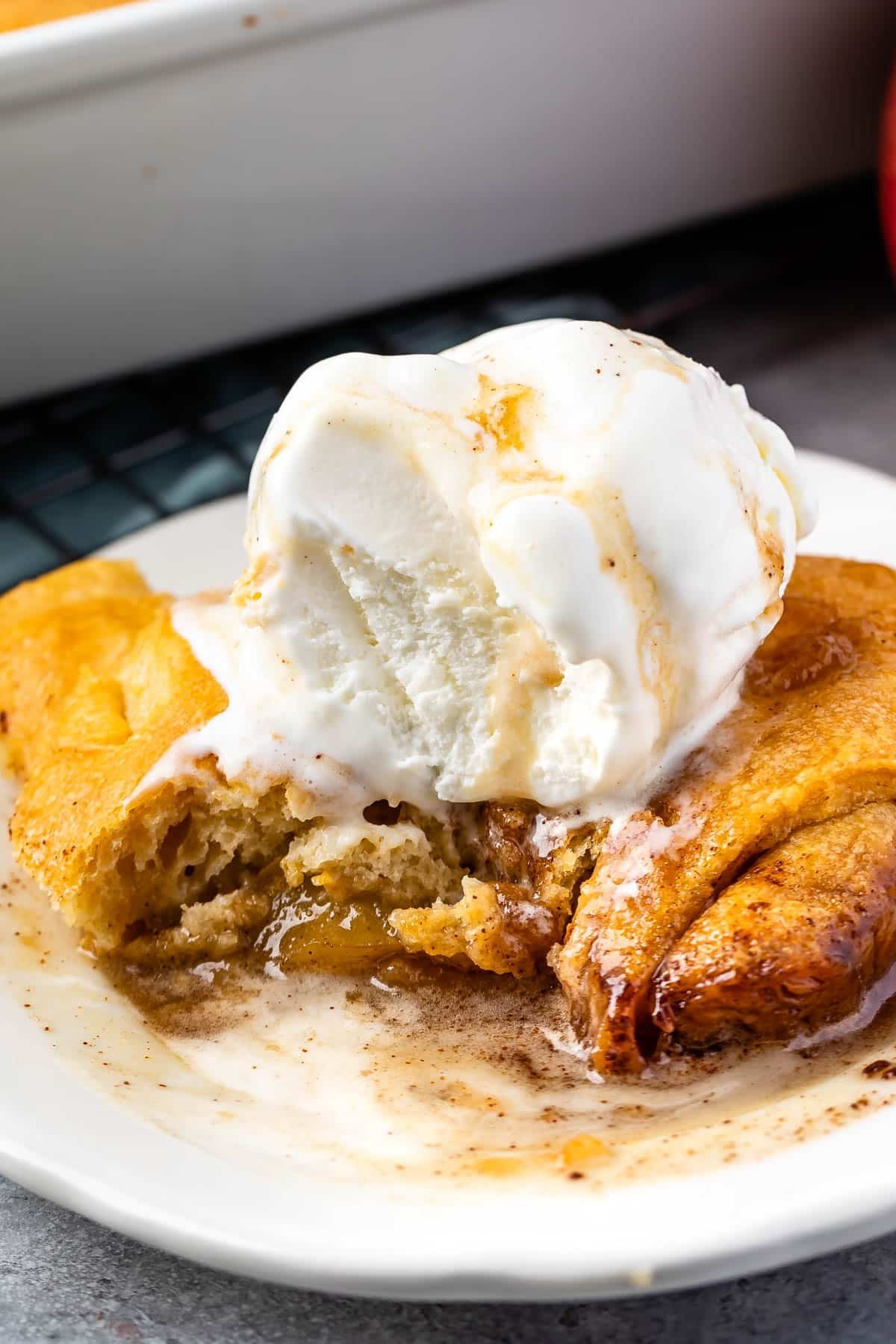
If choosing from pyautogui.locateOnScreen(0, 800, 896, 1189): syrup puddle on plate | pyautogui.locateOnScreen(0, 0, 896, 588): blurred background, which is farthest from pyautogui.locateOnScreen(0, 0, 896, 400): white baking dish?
→ pyautogui.locateOnScreen(0, 800, 896, 1189): syrup puddle on plate

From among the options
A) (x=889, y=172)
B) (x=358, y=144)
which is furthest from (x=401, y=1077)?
(x=889, y=172)

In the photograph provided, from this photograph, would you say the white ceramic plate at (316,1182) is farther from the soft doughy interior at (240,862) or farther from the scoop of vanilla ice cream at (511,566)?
the scoop of vanilla ice cream at (511,566)

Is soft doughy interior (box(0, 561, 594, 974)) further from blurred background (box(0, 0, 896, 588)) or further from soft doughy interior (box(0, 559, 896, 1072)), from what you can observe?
blurred background (box(0, 0, 896, 588))

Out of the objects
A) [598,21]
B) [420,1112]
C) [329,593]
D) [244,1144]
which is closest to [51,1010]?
[244,1144]

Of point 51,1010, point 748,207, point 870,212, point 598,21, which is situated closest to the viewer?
point 51,1010

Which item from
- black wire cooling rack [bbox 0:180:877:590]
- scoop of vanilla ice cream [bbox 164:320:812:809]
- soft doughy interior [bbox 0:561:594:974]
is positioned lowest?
black wire cooling rack [bbox 0:180:877:590]

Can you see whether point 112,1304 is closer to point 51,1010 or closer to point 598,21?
point 51,1010
